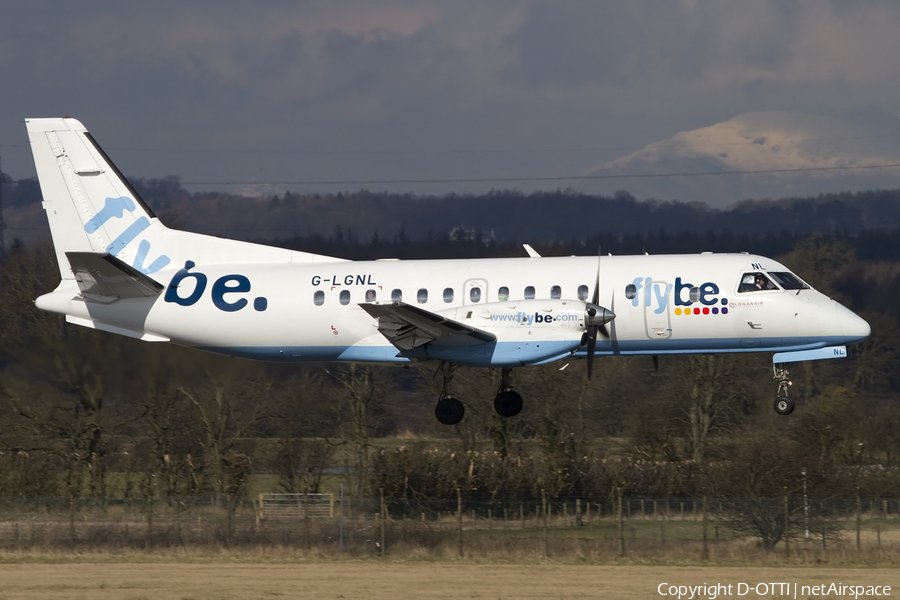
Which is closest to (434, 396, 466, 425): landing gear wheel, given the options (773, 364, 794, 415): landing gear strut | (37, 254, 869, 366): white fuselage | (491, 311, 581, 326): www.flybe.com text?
(37, 254, 869, 366): white fuselage

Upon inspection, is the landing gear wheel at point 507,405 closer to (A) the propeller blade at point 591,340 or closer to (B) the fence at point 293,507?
(A) the propeller blade at point 591,340

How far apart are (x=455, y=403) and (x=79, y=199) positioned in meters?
A: 9.96

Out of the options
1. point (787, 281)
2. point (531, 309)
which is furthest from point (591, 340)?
point (787, 281)

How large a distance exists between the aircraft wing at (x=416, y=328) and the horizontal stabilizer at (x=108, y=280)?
5.55 metres

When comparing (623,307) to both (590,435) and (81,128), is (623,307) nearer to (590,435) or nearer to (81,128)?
(81,128)

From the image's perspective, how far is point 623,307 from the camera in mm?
21812

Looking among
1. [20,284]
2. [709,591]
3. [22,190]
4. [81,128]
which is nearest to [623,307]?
[709,591]

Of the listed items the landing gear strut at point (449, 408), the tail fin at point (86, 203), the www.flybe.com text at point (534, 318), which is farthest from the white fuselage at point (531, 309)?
the tail fin at point (86, 203)

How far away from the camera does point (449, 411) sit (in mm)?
22594

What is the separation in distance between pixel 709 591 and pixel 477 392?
62.5ft

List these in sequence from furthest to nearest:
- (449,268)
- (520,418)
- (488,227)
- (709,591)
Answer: (488,227), (520,418), (449,268), (709,591)

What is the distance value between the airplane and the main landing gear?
0.04 meters

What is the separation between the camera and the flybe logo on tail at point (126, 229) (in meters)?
25.3

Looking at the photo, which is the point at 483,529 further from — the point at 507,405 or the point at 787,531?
the point at 787,531
